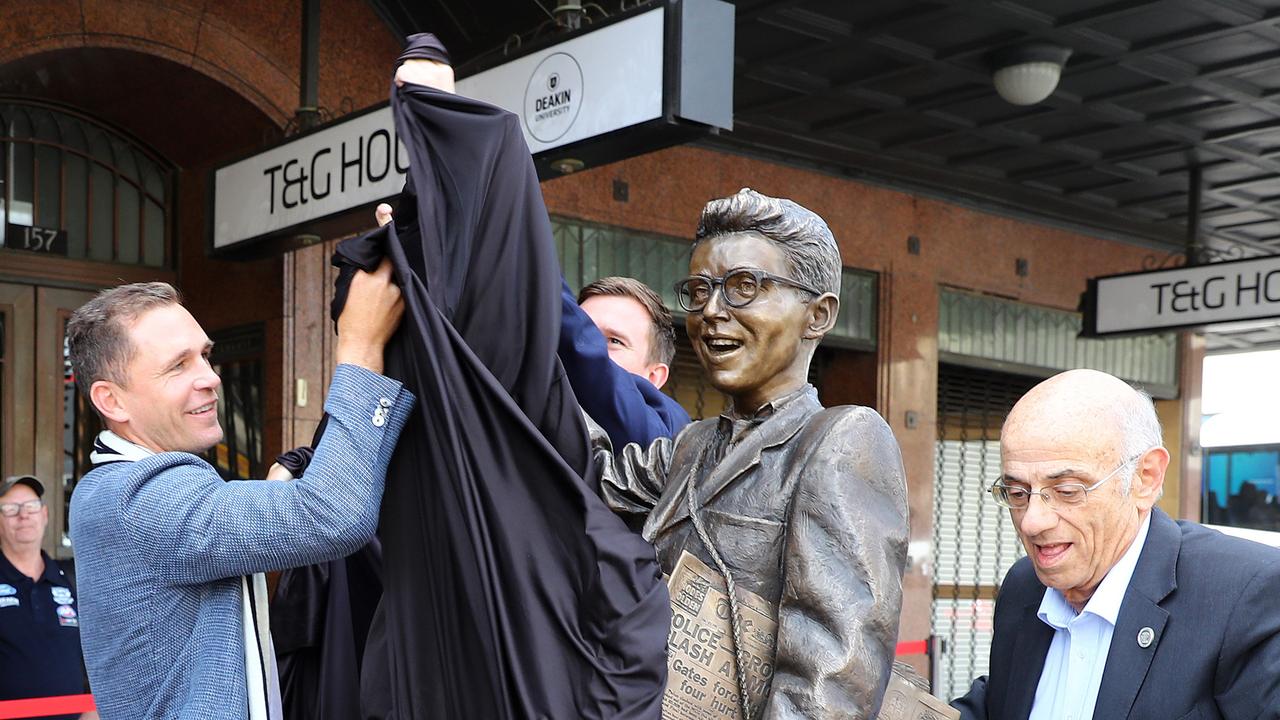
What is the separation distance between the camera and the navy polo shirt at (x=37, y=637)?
5254 mm

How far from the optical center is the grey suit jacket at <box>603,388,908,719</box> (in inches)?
68.2

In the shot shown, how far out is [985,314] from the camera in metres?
10.3

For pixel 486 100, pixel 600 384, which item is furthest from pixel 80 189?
pixel 600 384

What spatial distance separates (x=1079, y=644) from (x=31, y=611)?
4.62m

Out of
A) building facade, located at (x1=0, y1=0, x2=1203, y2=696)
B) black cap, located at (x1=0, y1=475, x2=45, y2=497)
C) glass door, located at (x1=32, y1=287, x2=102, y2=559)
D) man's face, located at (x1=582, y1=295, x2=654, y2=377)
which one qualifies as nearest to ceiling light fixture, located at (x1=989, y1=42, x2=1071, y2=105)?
building facade, located at (x1=0, y1=0, x2=1203, y2=696)

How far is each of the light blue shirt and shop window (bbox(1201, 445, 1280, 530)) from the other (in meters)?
17.7

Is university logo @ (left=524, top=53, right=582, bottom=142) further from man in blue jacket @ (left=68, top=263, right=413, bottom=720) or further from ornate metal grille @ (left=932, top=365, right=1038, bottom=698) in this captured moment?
ornate metal grille @ (left=932, top=365, right=1038, bottom=698)

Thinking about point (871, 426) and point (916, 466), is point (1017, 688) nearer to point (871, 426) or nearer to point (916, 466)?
point (871, 426)

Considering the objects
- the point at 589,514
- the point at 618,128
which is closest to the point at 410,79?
→ the point at 589,514

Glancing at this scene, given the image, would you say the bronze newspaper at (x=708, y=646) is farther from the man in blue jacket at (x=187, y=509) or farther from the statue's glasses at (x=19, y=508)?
the statue's glasses at (x=19, y=508)

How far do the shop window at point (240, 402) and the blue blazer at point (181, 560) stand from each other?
14.6 feet

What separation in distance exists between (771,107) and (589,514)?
22.1ft

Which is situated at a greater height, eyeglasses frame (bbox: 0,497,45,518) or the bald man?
the bald man

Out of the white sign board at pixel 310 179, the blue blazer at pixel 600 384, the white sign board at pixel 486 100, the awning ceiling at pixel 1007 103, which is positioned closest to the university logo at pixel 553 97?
the white sign board at pixel 486 100
